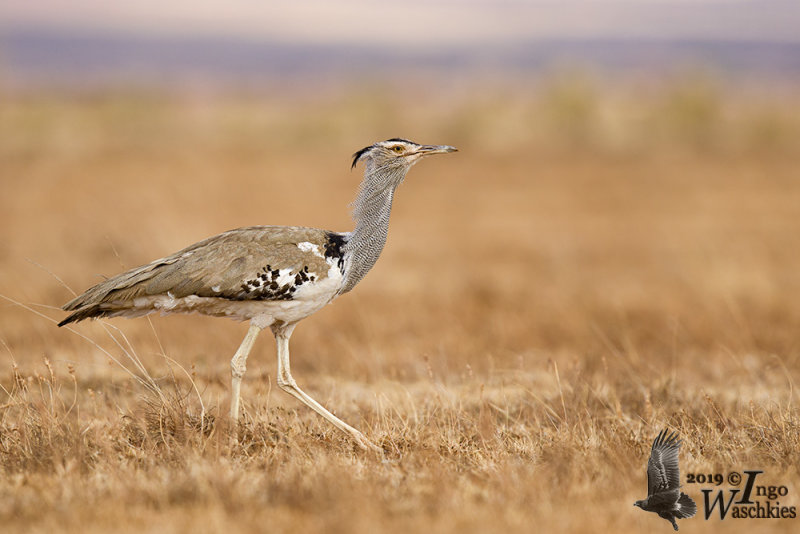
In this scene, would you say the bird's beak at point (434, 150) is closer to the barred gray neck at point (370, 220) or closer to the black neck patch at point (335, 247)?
the barred gray neck at point (370, 220)

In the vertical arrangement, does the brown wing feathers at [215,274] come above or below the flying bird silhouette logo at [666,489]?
above

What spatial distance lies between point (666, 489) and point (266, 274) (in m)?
2.23

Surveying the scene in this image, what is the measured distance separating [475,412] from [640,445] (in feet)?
3.77

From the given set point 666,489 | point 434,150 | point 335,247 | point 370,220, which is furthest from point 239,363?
point 666,489

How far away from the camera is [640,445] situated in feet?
15.0

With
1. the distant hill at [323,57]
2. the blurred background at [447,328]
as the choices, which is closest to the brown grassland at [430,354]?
the blurred background at [447,328]

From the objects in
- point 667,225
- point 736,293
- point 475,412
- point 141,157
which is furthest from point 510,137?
point 475,412

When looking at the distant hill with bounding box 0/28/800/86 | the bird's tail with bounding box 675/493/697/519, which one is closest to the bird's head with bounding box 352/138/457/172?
the bird's tail with bounding box 675/493/697/519

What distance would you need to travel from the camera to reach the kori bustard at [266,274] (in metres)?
4.56

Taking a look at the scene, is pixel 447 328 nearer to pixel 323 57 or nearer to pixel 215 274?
pixel 215 274

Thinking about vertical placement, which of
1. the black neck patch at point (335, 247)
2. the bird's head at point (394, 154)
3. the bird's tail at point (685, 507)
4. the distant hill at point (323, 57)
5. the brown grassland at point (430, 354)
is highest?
the distant hill at point (323, 57)

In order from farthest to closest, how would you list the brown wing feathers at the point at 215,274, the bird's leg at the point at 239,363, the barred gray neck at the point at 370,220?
the barred gray neck at the point at 370,220 < the bird's leg at the point at 239,363 < the brown wing feathers at the point at 215,274

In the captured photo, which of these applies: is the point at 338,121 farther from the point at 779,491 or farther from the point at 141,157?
the point at 779,491

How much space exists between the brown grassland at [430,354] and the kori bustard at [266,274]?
256 millimetres
